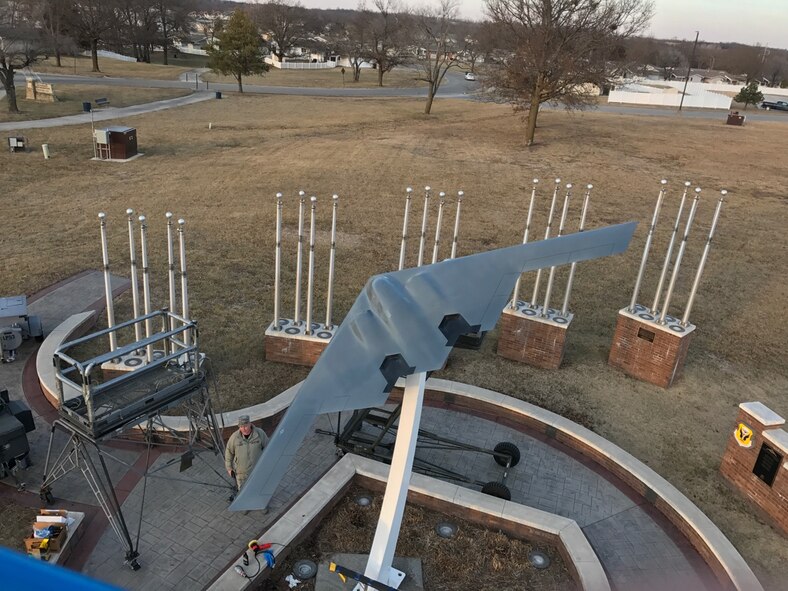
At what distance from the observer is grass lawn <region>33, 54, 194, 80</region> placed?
60.9 metres

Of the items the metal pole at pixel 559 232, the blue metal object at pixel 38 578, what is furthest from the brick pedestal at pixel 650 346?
the blue metal object at pixel 38 578

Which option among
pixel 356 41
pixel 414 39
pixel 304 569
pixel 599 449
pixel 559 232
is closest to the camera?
pixel 304 569

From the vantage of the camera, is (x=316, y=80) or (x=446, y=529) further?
(x=316, y=80)

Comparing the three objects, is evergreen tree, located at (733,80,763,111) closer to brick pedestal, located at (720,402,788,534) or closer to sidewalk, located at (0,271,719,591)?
brick pedestal, located at (720,402,788,534)

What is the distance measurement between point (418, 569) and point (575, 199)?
22.2 m

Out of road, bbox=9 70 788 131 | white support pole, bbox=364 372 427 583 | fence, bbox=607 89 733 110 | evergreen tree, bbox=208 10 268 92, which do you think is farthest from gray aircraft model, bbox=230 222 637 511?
fence, bbox=607 89 733 110

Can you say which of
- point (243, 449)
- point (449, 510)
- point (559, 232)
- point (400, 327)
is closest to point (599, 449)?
point (449, 510)

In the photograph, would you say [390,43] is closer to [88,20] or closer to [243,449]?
[88,20]

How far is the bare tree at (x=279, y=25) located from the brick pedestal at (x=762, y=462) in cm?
9401

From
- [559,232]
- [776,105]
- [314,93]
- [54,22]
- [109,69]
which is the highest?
[54,22]

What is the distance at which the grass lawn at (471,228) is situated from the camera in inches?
487

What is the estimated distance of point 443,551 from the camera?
27.6 ft

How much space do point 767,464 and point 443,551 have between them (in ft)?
18.2

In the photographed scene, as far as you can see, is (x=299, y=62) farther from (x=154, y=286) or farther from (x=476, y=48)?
(x=154, y=286)
